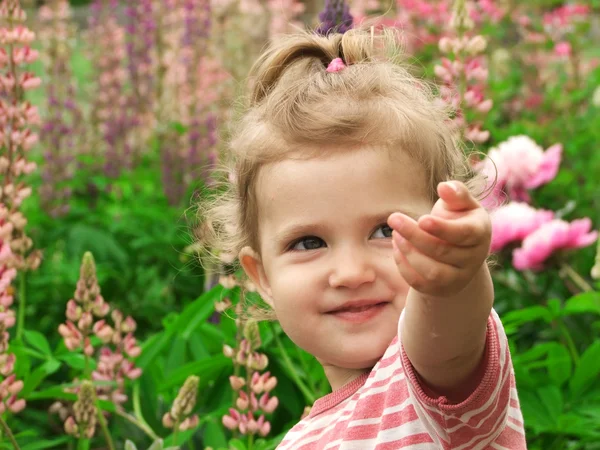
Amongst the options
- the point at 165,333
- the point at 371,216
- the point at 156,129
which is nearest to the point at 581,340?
the point at 165,333

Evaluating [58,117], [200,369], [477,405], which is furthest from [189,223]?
[58,117]

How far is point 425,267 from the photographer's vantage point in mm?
1038

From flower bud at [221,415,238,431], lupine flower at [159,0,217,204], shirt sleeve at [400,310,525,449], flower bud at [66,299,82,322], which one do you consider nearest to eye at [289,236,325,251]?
shirt sleeve at [400,310,525,449]

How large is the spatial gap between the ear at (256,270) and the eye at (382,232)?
36 cm

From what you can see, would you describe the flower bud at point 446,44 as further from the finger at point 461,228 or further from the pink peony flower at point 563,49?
the pink peony flower at point 563,49

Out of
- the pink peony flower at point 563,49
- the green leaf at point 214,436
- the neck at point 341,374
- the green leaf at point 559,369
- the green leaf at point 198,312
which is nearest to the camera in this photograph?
the neck at point 341,374

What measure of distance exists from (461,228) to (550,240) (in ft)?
6.37

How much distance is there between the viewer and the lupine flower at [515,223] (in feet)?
9.70

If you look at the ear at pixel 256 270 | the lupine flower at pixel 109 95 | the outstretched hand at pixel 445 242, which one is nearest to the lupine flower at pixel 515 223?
the ear at pixel 256 270

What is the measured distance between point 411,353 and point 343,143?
40 centimetres

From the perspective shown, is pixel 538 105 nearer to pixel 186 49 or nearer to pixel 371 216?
pixel 186 49

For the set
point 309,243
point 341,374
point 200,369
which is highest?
point 309,243

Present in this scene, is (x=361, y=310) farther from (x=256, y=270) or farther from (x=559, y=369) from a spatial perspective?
(x=559, y=369)

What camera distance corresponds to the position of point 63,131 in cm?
459
